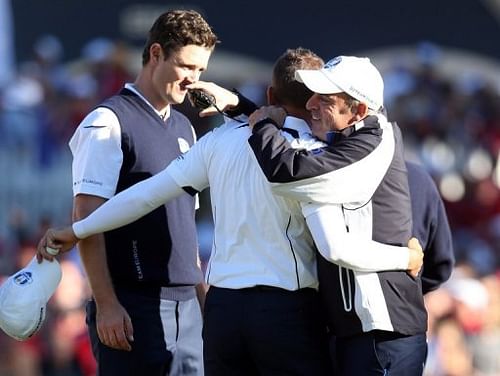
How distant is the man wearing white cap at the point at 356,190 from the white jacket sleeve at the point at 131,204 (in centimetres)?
38

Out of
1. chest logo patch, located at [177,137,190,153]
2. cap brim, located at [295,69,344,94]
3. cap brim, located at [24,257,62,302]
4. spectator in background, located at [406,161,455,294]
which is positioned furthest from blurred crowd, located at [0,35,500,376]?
cap brim, located at [295,69,344,94]

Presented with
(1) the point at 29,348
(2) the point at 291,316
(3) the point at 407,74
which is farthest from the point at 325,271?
(3) the point at 407,74

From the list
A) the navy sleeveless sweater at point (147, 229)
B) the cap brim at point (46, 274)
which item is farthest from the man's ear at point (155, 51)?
the cap brim at point (46, 274)

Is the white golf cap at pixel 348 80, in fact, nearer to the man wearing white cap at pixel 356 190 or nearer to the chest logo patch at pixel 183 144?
the man wearing white cap at pixel 356 190

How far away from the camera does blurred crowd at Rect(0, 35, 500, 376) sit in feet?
30.0

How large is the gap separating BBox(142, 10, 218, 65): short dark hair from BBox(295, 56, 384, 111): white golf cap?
0.59 m

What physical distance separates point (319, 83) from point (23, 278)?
1291mm

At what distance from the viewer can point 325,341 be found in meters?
4.10

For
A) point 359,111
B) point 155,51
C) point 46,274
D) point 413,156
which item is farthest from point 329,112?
point 413,156

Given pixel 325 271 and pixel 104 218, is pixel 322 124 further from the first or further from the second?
pixel 104 218

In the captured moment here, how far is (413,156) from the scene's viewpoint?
8.43m

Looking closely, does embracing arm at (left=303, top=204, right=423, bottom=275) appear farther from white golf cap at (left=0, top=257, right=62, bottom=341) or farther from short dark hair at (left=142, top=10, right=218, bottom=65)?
white golf cap at (left=0, top=257, right=62, bottom=341)

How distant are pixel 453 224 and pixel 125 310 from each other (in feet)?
24.6

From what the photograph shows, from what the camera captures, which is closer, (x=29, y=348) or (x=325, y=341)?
(x=325, y=341)
